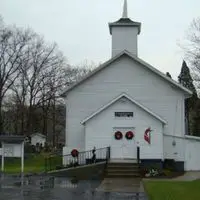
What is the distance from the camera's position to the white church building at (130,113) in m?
31.5

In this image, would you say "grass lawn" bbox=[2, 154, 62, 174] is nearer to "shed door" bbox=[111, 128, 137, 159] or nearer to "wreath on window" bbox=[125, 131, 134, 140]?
"shed door" bbox=[111, 128, 137, 159]

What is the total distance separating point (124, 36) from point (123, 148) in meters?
10.6

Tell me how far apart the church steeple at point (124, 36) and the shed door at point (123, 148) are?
8.58 m

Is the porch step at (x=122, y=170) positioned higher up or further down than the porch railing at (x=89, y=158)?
further down

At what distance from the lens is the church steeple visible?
37750 millimetres

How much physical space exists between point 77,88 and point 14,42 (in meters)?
23.1

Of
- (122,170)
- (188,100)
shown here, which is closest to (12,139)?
(122,170)

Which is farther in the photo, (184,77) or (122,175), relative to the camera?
(184,77)

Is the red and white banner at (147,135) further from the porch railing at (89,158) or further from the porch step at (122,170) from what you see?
the porch step at (122,170)

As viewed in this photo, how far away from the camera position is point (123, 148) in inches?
1251

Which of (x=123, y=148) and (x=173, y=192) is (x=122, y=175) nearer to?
(x=123, y=148)

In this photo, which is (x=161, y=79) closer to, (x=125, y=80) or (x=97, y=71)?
(x=125, y=80)

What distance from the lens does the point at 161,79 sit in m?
34.4

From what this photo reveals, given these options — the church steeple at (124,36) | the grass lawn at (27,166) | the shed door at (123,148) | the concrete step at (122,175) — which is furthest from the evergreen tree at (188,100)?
the concrete step at (122,175)
